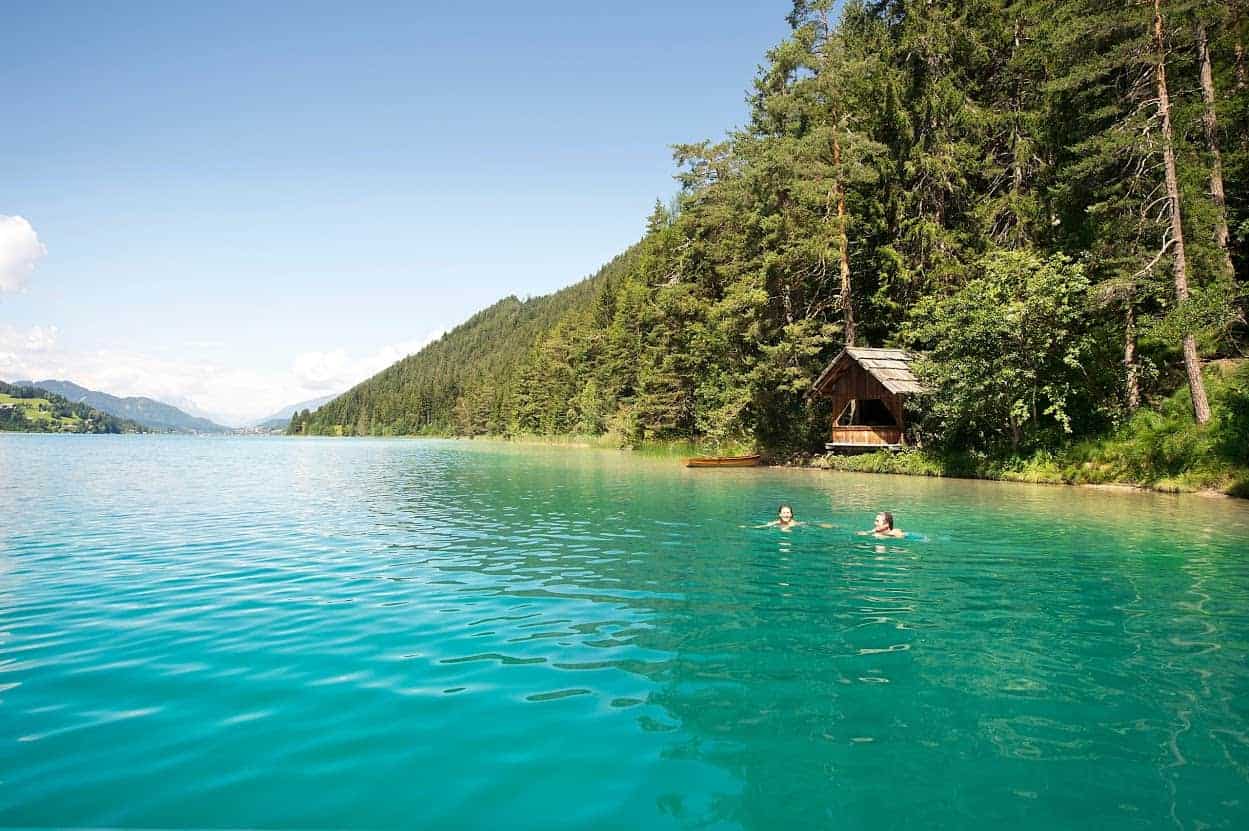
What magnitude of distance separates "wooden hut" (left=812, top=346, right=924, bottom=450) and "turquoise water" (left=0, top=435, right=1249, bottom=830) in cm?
1826

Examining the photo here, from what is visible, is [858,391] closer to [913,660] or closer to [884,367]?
[884,367]

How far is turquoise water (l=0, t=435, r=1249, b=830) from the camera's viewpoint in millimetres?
4609

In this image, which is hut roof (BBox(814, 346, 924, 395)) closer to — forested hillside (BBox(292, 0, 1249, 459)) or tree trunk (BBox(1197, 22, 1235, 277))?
forested hillside (BBox(292, 0, 1249, 459))

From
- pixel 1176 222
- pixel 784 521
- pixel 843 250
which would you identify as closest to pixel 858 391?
pixel 843 250

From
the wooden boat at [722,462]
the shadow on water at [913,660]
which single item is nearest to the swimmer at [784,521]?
the shadow on water at [913,660]

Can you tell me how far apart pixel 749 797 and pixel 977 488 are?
2452 cm

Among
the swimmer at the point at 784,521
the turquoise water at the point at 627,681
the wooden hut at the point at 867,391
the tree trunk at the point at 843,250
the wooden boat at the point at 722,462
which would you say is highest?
the tree trunk at the point at 843,250

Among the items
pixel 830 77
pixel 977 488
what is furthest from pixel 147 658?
pixel 830 77

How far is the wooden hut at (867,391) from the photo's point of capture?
109 ft

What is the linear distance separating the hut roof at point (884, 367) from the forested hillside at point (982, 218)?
1344mm

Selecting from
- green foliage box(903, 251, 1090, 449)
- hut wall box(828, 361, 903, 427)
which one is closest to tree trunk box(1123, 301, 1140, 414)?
green foliage box(903, 251, 1090, 449)

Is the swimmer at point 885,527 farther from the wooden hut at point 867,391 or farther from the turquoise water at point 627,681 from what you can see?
the wooden hut at point 867,391

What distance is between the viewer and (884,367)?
1324 inches

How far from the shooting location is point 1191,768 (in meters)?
4.96
